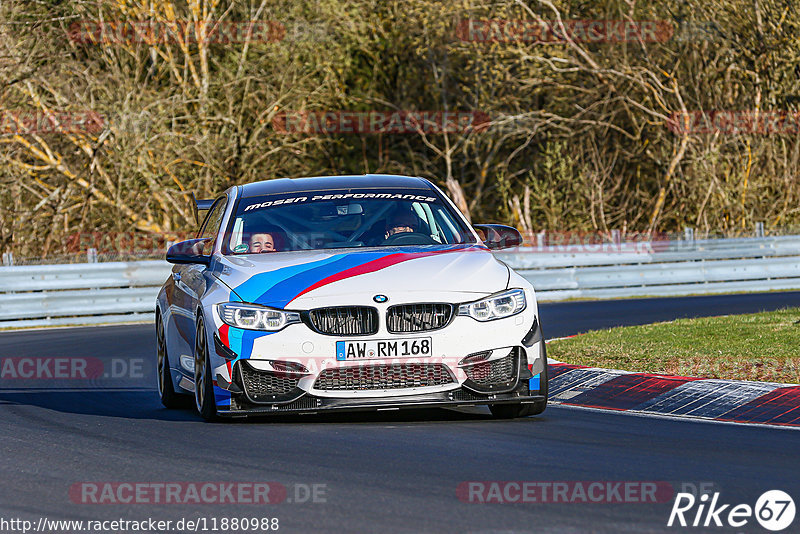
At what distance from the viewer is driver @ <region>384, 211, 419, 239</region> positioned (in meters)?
9.91

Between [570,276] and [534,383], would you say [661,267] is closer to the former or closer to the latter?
[570,276]

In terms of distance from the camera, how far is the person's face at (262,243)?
9.82m

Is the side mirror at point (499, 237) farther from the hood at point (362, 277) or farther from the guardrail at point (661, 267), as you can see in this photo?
the guardrail at point (661, 267)

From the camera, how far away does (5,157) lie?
27344 millimetres

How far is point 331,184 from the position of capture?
1044cm

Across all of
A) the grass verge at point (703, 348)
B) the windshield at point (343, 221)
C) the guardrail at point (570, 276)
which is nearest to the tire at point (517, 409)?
the windshield at point (343, 221)

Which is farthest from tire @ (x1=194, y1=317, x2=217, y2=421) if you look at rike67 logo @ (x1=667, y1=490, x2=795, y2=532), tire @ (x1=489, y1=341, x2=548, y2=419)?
rike67 logo @ (x1=667, y1=490, x2=795, y2=532)

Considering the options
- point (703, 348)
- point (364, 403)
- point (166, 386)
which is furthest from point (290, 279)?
point (703, 348)

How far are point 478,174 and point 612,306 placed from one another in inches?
604

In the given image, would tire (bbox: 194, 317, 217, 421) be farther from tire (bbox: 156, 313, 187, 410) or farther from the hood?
tire (bbox: 156, 313, 187, 410)

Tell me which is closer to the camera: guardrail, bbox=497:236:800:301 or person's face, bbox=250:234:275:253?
person's face, bbox=250:234:275:253

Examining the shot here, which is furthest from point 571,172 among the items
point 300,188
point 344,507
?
point 344,507

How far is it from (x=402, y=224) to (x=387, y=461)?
2896 millimetres

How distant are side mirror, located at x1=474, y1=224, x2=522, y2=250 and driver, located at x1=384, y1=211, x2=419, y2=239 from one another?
447 millimetres
